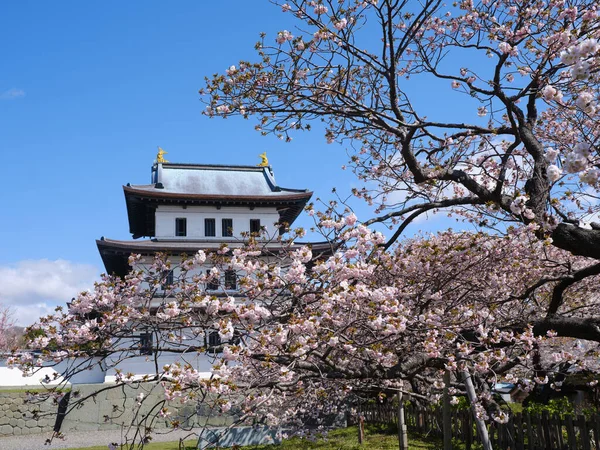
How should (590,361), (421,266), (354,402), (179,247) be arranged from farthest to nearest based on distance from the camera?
(179,247), (354,402), (590,361), (421,266)

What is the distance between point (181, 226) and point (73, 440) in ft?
41.7

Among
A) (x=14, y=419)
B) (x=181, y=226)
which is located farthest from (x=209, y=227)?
(x=14, y=419)

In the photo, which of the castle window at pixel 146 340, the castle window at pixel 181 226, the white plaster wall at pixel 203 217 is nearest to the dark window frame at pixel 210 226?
the white plaster wall at pixel 203 217

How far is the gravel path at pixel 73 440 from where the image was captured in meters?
16.7

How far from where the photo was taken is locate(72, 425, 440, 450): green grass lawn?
11.9 m

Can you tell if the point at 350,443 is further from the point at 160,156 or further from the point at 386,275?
the point at 160,156

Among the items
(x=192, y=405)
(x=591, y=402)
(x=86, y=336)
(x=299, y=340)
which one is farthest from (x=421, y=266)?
(x=192, y=405)

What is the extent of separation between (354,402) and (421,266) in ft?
34.8

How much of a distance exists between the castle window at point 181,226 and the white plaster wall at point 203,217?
161 millimetres

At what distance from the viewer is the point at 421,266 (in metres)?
6.90

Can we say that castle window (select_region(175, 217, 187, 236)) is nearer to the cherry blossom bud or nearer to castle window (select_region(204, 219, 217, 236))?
castle window (select_region(204, 219, 217, 236))

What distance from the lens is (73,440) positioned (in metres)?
17.8

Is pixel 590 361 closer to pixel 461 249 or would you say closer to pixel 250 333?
pixel 461 249

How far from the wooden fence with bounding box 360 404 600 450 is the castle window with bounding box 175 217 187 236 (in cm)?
1857
